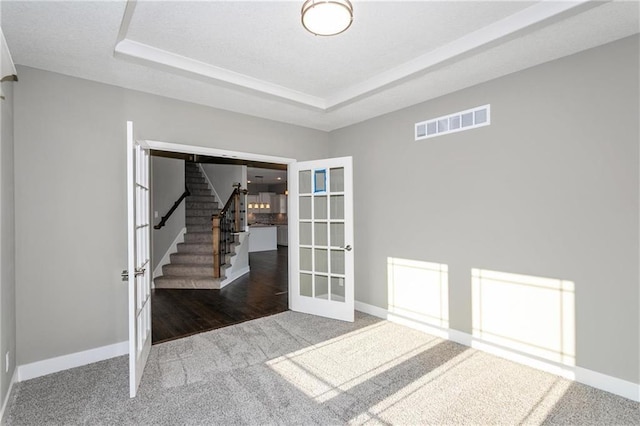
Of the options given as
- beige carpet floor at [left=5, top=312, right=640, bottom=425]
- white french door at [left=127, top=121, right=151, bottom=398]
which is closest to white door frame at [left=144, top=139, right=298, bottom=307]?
white french door at [left=127, top=121, right=151, bottom=398]

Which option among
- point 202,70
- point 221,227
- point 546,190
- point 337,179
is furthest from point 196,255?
point 546,190

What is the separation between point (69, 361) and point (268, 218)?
11.2 metres

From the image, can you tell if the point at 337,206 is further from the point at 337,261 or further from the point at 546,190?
the point at 546,190

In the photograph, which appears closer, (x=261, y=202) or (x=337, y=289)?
(x=337, y=289)

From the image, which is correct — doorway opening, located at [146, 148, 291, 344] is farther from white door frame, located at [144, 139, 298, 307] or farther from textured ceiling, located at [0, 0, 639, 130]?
textured ceiling, located at [0, 0, 639, 130]

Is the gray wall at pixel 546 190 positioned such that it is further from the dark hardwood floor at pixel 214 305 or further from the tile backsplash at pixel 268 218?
the tile backsplash at pixel 268 218

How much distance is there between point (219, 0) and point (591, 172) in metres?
3.07

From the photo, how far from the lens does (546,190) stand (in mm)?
2771

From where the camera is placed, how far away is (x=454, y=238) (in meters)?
3.42

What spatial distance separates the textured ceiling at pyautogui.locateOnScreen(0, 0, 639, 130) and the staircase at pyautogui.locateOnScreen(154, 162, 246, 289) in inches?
143

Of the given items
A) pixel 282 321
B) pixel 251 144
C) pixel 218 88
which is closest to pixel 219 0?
pixel 218 88

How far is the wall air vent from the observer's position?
3.18 meters

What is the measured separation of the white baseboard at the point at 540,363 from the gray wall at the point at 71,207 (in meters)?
3.25

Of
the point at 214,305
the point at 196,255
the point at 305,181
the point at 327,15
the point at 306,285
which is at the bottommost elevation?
the point at 214,305
